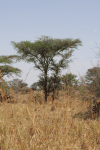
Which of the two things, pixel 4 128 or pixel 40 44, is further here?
pixel 40 44

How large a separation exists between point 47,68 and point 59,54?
1.43 m

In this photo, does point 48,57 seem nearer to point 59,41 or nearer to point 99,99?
point 59,41

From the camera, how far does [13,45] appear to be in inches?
417

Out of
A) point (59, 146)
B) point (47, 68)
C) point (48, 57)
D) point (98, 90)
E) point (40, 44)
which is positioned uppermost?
point (40, 44)

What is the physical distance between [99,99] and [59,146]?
2.48 metres

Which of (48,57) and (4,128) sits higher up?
(48,57)

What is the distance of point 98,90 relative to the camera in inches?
179

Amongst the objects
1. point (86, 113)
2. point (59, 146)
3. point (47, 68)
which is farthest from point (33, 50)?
point (59, 146)

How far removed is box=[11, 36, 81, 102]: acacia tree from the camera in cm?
980

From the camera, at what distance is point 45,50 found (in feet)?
32.9

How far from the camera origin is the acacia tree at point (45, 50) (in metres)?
9.80

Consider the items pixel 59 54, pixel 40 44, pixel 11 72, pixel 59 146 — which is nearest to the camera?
pixel 59 146

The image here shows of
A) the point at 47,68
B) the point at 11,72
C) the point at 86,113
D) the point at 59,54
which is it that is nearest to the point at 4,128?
the point at 86,113

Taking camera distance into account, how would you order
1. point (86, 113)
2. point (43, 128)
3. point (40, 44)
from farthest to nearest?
point (40, 44), point (86, 113), point (43, 128)
